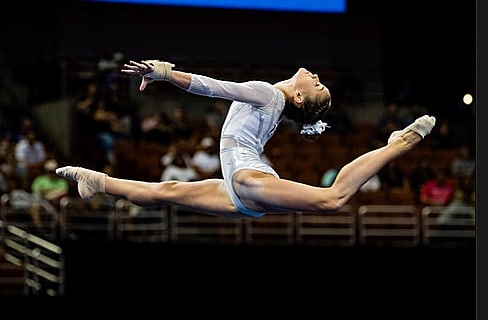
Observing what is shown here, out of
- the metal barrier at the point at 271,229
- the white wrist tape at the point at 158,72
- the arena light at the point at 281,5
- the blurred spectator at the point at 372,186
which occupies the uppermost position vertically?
the arena light at the point at 281,5

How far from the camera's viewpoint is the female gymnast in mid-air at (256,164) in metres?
6.61

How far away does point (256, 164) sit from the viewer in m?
6.86

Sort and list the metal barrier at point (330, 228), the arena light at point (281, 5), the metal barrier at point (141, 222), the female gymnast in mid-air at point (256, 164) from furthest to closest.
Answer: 1. the arena light at point (281, 5)
2. the metal barrier at point (330, 228)
3. the metal barrier at point (141, 222)
4. the female gymnast in mid-air at point (256, 164)

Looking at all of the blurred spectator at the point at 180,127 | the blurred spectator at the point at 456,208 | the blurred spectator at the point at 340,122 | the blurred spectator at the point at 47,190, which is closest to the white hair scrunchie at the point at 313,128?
the blurred spectator at the point at 47,190

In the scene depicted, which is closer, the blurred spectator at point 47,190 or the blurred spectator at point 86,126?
the blurred spectator at point 47,190

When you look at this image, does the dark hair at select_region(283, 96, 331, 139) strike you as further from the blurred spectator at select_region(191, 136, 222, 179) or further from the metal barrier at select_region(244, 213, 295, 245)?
the blurred spectator at select_region(191, 136, 222, 179)

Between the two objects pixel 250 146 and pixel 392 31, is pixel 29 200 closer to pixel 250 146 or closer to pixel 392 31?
pixel 250 146

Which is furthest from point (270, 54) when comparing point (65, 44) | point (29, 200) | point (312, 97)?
point (312, 97)

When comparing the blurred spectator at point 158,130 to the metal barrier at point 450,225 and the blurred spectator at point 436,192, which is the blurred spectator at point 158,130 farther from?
the metal barrier at point 450,225

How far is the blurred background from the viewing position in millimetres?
11594

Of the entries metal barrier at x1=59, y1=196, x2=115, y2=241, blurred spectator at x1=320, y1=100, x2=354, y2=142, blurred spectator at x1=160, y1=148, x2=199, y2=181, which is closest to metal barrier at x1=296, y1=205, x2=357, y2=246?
blurred spectator at x1=160, y1=148, x2=199, y2=181

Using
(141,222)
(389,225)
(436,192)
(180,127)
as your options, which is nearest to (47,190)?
(141,222)

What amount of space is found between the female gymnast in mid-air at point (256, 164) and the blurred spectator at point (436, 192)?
5.45 meters

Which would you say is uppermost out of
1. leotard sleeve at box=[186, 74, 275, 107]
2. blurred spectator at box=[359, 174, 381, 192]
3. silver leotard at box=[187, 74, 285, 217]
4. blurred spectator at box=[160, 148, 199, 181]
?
leotard sleeve at box=[186, 74, 275, 107]
